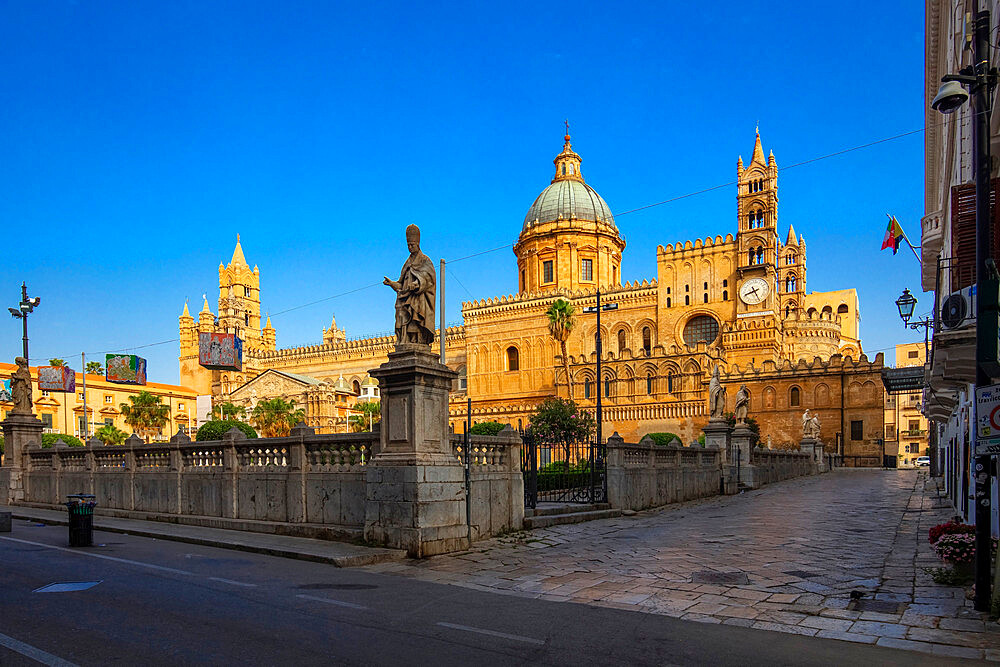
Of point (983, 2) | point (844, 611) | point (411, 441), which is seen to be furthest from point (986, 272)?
point (411, 441)

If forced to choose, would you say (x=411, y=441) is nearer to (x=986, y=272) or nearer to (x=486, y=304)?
(x=986, y=272)

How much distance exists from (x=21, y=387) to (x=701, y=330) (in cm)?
5874

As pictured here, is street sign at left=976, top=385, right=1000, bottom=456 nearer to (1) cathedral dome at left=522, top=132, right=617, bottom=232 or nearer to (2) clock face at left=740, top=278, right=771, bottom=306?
(2) clock face at left=740, top=278, right=771, bottom=306

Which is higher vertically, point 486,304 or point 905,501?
point 486,304

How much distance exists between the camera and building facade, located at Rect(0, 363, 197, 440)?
6644 centimetres

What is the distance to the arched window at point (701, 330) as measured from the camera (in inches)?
2740

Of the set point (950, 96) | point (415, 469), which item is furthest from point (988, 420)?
point (415, 469)

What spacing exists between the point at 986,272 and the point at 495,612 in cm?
623

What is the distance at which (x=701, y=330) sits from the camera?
7038cm

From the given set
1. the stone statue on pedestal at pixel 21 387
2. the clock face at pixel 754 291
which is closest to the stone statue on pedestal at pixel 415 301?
the stone statue on pedestal at pixel 21 387

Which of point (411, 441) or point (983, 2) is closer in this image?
point (983, 2)

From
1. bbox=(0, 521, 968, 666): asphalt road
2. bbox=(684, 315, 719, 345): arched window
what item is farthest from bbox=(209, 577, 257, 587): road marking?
bbox=(684, 315, 719, 345): arched window

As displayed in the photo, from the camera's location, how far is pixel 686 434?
58688mm

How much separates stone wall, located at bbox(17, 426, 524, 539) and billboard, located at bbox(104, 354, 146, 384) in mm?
50251
